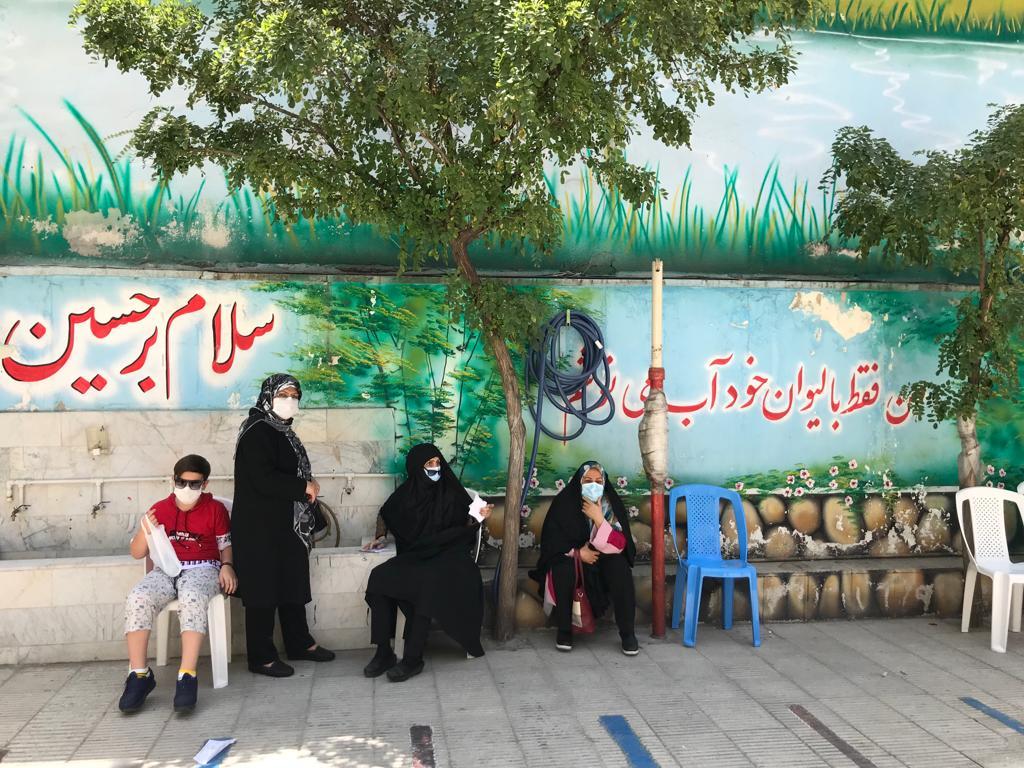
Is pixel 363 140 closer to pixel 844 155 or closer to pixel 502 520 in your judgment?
pixel 502 520

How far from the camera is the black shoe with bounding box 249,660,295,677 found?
15.8 feet

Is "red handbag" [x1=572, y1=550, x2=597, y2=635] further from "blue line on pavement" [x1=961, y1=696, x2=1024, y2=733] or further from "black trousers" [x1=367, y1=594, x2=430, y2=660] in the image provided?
"blue line on pavement" [x1=961, y1=696, x2=1024, y2=733]

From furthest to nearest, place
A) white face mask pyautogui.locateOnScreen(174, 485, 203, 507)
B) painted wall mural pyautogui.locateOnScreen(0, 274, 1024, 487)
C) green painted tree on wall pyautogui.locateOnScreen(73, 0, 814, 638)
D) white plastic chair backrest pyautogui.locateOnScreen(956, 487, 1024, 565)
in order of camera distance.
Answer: white plastic chair backrest pyautogui.locateOnScreen(956, 487, 1024, 565) → painted wall mural pyautogui.locateOnScreen(0, 274, 1024, 487) → white face mask pyautogui.locateOnScreen(174, 485, 203, 507) → green painted tree on wall pyautogui.locateOnScreen(73, 0, 814, 638)

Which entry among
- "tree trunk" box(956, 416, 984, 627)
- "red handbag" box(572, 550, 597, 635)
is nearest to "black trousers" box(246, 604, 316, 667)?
"red handbag" box(572, 550, 597, 635)

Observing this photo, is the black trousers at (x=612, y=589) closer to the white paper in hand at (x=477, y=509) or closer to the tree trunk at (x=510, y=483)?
the tree trunk at (x=510, y=483)

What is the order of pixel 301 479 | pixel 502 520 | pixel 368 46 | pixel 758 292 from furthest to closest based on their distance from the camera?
pixel 758 292 < pixel 502 520 < pixel 301 479 < pixel 368 46

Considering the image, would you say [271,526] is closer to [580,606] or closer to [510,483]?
[510,483]

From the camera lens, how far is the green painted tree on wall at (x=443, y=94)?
4.16m

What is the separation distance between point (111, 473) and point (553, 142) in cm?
319

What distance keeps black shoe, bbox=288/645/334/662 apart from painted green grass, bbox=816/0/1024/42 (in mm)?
5091

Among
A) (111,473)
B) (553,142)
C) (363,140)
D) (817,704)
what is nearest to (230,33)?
(363,140)

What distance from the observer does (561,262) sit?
20.4ft

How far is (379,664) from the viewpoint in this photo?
4.86m

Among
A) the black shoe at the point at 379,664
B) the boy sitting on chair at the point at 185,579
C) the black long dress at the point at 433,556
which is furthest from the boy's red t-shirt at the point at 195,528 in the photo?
the black shoe at the point at 379,664
